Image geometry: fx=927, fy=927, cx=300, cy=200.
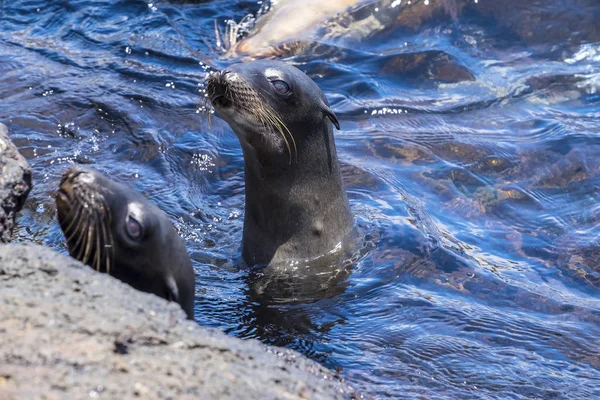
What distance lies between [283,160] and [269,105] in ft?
1.48

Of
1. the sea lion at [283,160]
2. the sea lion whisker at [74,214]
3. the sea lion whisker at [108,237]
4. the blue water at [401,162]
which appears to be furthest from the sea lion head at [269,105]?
the sea lion whisker at [74,214]

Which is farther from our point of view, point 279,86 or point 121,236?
point 279,86

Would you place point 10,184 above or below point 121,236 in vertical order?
above

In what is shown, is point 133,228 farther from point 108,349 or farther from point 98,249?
point 108,349

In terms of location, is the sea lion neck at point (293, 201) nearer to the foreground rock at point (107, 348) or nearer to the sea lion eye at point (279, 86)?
the sea lion eye at point (279, 86)

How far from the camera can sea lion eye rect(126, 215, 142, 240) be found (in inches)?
184

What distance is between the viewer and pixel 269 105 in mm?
6691

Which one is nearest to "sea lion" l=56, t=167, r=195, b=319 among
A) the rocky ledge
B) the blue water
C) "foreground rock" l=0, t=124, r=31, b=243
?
"foreground rock" l=0, t=124, r=31, b=243

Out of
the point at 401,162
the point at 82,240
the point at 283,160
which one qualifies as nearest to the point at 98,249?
the point at 82,240

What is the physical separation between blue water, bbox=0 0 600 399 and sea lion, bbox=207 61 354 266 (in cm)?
33

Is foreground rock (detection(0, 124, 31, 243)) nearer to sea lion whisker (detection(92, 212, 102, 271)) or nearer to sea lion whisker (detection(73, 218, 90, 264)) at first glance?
sea lion whisker (detection(73, 218, 90, 264))

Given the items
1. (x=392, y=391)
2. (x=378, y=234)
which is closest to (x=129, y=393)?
(x=392, y=391)

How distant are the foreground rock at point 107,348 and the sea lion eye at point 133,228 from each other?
2.54 ft

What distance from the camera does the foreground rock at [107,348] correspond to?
126 inches
